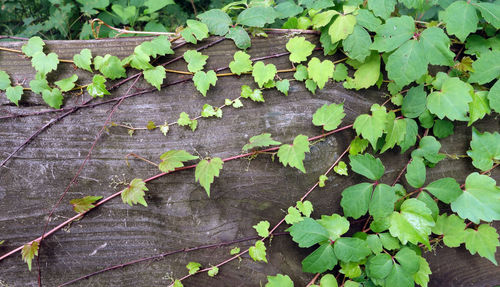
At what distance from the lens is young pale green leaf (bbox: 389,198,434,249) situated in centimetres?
140

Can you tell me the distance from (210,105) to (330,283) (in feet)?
3.45

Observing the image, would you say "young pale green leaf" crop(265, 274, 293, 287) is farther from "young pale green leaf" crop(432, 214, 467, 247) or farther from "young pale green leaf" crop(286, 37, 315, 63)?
"young pale green leaf" crop(286, 37, 315, 63)

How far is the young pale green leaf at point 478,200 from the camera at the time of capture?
1415mm

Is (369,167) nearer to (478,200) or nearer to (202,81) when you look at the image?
(478,200)

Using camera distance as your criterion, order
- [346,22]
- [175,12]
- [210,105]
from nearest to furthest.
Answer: [346,22]
[210,105]
[175,12]

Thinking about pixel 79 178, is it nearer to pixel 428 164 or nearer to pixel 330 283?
pixel 330 283

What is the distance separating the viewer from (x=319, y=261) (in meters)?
1.42

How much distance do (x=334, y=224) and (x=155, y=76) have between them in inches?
43.1

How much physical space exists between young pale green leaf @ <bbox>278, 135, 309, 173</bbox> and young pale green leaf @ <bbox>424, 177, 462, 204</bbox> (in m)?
0.64

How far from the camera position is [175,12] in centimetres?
264

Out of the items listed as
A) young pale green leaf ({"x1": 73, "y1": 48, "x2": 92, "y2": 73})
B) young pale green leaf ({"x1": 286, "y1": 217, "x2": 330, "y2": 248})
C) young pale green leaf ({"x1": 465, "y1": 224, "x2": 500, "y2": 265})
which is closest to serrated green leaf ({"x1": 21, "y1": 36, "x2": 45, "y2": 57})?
young pale green leaf ({"x1": 73, "y1": 48, "x2": 92, "y2": 73})

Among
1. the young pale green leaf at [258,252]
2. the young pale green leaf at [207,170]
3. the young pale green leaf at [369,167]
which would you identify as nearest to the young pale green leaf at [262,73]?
the young pale green leaf at [207,170]

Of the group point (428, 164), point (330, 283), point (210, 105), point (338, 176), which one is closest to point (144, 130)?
point (210, 105)

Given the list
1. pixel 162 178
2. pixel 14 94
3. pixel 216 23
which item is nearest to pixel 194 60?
pixel 216 23
